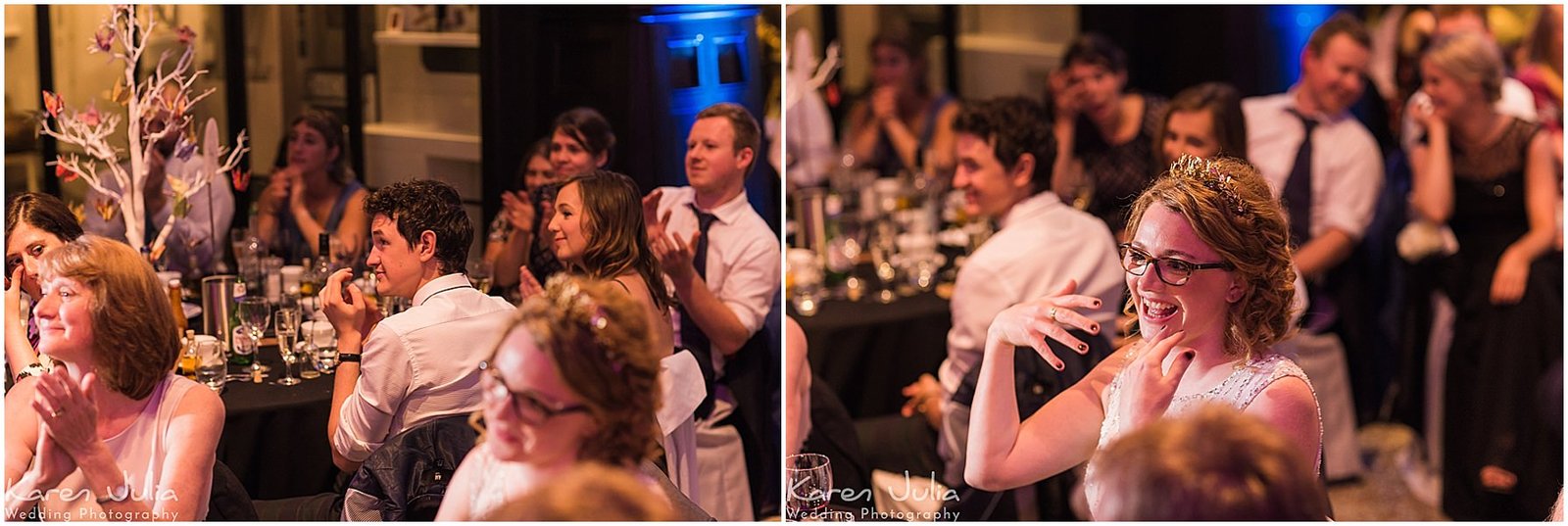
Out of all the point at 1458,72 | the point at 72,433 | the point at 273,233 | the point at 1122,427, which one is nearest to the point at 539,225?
the point at 273,233

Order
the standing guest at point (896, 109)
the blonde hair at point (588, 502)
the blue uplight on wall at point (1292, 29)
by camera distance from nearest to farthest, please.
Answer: the blonde hair at point (588, 502)
the blue uplight on wall at point (1292, 29)
the standing guest at point (896, 109)

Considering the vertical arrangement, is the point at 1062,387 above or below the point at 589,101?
below

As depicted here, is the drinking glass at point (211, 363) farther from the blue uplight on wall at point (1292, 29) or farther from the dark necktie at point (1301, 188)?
the blue uplight on wall at point (1292, 29)

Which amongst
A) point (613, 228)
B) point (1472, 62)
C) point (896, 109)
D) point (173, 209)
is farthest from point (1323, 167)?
point (173, 209)

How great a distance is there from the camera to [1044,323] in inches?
112

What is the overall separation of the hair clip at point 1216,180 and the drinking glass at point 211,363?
1767 millimetres

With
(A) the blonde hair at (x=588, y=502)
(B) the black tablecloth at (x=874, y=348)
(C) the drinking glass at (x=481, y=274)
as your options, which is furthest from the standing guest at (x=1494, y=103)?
(A) the blonde hair at (x=588, y=502)

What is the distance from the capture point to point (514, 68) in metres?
3.29

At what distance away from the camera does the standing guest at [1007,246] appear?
4.08 m

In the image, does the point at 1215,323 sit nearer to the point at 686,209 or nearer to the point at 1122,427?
the point at 1122,427

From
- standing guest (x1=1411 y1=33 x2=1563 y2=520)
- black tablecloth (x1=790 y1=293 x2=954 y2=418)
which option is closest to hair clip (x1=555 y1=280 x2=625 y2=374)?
black tablecloth (x1=790 y1=293 x2=954 y2=418)

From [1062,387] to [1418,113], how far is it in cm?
240

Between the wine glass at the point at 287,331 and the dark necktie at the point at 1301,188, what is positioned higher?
the dark necktie at the point at 1301,188

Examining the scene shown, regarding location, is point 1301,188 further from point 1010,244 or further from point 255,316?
point 255,316
